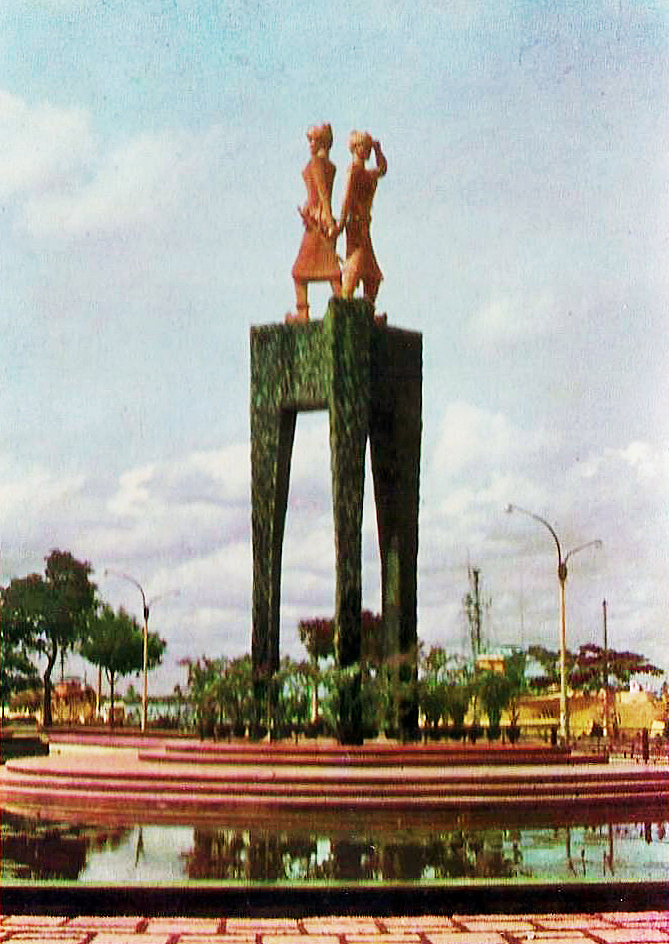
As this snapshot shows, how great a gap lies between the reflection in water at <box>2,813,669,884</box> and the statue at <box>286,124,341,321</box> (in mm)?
10424

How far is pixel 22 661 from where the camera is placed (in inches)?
1821

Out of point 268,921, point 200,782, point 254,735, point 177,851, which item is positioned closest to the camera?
point 268,921

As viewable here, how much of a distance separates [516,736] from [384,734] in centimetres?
240

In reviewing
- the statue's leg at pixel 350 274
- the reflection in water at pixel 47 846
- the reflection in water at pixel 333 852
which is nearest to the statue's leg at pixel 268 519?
the statue's leg at pixel 350 274

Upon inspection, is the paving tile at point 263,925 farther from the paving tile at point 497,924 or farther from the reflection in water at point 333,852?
the paving tile at point 497,924

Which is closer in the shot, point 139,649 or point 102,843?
point 102,843

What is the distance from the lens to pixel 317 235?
22.8m

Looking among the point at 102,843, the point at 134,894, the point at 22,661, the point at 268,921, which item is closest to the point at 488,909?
the point at 268,921

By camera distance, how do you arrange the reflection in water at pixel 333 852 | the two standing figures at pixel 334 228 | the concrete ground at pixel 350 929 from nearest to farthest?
the concrete ground at pixel 350 929 → the reflection in water at pixel 333 852 → the two standing figures at pixel 334 228

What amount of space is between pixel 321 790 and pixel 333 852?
281 cm

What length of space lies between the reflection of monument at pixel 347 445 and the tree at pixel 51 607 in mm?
24293

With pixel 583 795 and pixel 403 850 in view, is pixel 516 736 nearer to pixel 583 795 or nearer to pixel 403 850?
pixel 583 795

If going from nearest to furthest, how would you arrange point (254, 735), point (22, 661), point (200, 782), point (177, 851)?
point (177, 851) → point (200, 782) → point (254, 735) → point (22, 661)

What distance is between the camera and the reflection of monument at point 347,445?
2131 cm
